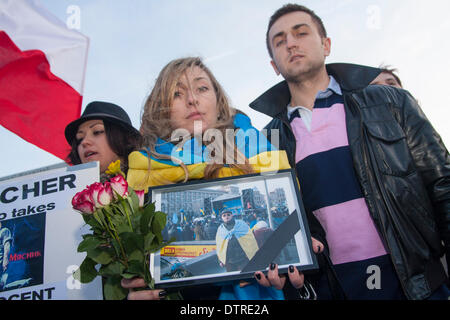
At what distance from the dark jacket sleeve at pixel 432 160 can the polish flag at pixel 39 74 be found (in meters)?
4.41

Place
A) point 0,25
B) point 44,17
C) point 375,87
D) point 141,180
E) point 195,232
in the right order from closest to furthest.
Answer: point 195,232, point 141,180, point 375,87, point 0,25, point 44,17

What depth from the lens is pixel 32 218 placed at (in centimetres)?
222

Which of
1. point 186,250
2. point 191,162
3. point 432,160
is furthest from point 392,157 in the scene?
point 186,250

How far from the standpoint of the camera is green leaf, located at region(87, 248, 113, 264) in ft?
5.25

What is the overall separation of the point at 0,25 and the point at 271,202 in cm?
524

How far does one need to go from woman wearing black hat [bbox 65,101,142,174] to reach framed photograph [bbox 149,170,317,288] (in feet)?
3.74

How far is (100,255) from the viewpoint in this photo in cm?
162

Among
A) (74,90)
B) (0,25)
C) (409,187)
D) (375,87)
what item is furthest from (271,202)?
(0,25)

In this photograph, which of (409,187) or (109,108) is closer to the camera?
(409,187)

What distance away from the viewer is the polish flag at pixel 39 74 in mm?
4457

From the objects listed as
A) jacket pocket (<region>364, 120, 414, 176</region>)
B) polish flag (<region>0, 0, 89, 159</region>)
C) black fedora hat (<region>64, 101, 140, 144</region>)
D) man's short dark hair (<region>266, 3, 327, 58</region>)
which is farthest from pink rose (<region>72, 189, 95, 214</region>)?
polish flag (<region>0, 0, 89, 159</region>)

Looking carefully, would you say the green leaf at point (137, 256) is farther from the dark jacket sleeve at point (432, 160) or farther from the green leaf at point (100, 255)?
the dark jacket sleeve at point (432, 160)

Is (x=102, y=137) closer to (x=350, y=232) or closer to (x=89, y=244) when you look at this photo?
(x=89, y=244)
